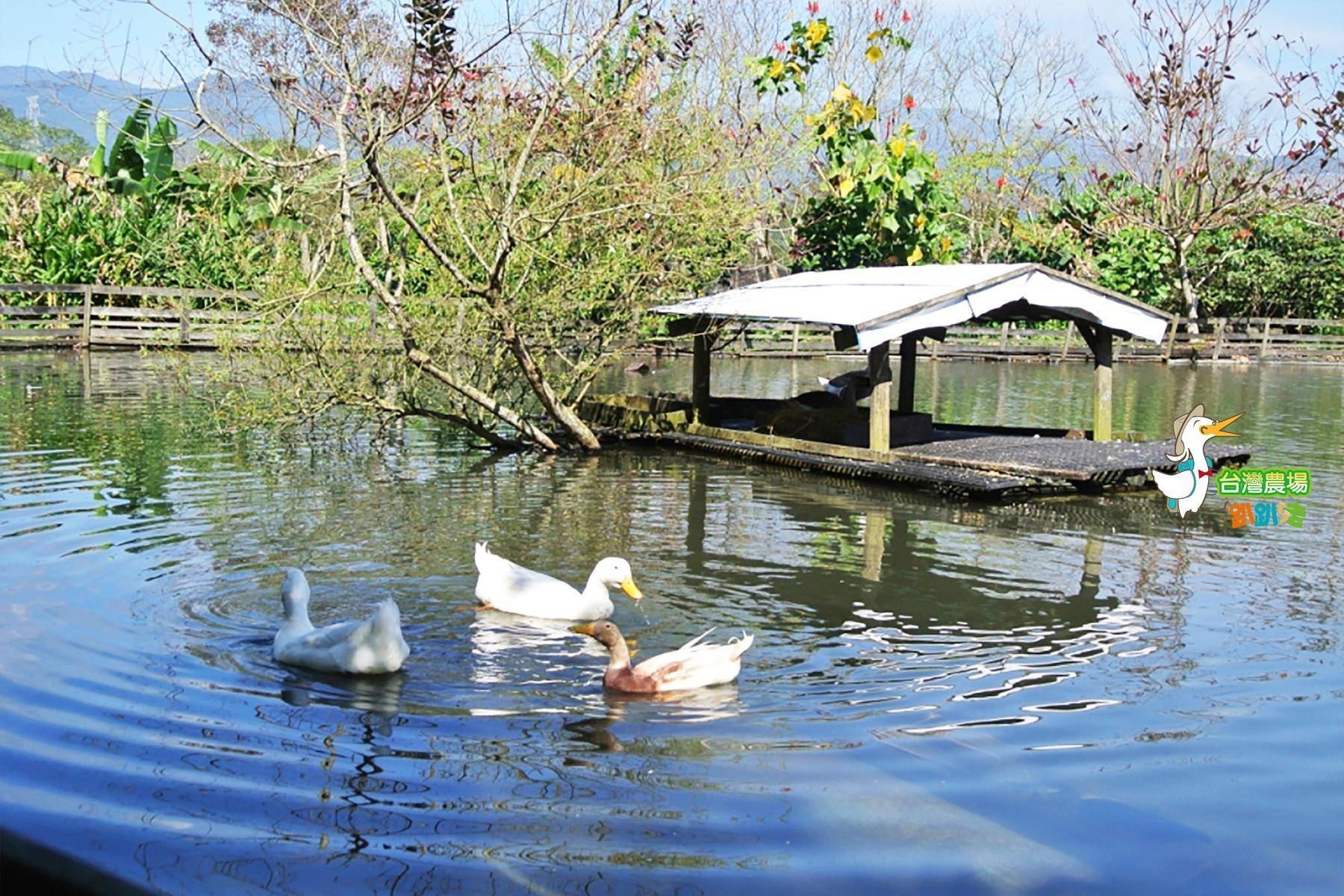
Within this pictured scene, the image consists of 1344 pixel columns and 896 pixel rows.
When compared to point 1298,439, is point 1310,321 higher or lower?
higher

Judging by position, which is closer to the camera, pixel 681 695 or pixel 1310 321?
pixel 681 695

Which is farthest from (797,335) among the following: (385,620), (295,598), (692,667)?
(385,620)

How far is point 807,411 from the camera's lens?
17.7m

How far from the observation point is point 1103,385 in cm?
1658

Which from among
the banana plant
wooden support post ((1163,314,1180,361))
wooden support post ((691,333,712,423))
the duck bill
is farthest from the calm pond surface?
wooden support post ((1163,314,1180,361))

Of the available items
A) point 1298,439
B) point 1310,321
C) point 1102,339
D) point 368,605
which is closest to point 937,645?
point 368,605

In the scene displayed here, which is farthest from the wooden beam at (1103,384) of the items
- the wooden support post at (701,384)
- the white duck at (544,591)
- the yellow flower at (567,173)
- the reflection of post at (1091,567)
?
the white duck at (544,591)

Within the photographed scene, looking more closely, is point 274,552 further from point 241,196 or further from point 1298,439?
point 241,196

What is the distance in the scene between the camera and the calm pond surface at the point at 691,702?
538 centimetres

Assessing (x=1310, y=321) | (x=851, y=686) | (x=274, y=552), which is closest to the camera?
(x=851, y=686)

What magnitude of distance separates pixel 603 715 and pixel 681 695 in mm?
486

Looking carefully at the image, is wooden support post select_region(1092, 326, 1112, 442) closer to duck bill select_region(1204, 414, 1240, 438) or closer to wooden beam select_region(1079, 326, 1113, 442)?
wooden beam select_region(1079, 326, 1113, 442)

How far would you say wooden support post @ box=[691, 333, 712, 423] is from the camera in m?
19.2

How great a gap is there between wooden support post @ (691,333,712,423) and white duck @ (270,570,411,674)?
38.1 ft
